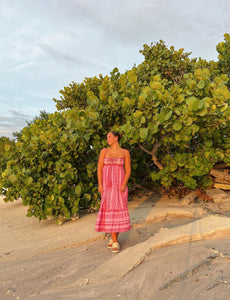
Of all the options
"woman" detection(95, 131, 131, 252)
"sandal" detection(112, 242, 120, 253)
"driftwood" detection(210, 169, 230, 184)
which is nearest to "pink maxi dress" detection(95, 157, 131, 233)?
"woman" detection(95, 131, 131, 252)

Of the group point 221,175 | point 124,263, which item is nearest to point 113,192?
point 124,263

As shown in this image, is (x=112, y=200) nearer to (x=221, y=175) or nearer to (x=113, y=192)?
(x=113, y=192)

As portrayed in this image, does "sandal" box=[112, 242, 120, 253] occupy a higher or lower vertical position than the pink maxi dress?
lower

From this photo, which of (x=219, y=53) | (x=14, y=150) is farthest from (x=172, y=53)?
(x=14, y=150)

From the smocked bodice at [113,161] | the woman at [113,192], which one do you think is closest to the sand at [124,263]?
the woman at [113,192]

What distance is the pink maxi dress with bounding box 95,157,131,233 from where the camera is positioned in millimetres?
4168

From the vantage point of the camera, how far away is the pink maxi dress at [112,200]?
4.17 m

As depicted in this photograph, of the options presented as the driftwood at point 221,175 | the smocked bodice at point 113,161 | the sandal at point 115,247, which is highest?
the smocked bodice at point 113,161

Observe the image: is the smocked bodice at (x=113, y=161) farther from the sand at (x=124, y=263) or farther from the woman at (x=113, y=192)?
the sand at (x=124, y=263)

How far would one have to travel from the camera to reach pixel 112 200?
419 centimetres

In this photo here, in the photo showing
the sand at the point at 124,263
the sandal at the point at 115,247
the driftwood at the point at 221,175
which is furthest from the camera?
the driftwood at the point at 221,175

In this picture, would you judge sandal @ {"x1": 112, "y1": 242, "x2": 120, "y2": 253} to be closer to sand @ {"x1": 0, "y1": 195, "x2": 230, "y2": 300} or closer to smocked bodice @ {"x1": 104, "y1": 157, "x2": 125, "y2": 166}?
sand @ {"x1": 0, "y1": 195, "x2": 230, "y2": 300}

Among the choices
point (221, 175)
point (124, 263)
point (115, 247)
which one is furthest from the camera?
point (221, 175)

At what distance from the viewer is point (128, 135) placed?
16.5ft
